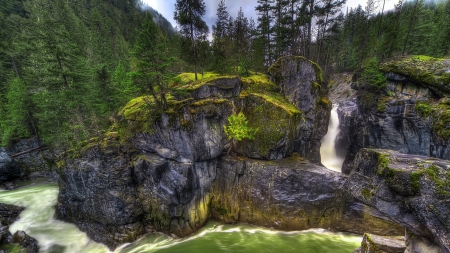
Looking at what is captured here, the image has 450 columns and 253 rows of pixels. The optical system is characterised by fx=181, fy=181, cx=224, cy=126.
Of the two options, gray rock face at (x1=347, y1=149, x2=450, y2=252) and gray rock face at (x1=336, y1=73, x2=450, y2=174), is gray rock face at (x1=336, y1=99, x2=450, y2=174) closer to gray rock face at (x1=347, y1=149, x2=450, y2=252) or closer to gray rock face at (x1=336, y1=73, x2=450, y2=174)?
gray rock face at (x1=336, y1=73, x2=450, y2=174)

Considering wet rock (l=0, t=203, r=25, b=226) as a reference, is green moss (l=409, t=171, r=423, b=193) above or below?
above

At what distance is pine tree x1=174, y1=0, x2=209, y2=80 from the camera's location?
17.6 meters

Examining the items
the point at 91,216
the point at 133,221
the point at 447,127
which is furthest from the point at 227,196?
the point at 447,127

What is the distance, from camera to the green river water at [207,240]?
1212 centimetres

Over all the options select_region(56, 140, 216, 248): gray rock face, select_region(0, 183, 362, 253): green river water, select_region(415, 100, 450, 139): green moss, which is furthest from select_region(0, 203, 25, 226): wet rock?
select_region(415, 100, 450, 139): green moss

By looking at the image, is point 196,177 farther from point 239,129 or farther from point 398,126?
point 398,126

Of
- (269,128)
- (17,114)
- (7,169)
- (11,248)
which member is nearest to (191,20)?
(269,128)

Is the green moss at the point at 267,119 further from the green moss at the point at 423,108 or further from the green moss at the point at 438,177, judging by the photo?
the green moss at the point at 423,108

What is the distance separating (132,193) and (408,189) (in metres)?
15.7

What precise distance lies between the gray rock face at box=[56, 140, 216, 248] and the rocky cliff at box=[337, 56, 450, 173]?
63.5 feet

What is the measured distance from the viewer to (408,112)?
58.3 feet

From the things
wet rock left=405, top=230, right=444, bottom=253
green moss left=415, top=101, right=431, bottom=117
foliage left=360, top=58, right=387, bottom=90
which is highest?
foliage left=360, top=58, right=387, bottom=90

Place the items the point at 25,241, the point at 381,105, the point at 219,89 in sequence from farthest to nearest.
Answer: the point at 381,105
the point at 219,89
the point at 25,241

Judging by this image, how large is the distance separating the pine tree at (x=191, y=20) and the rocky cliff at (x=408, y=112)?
20.4m
